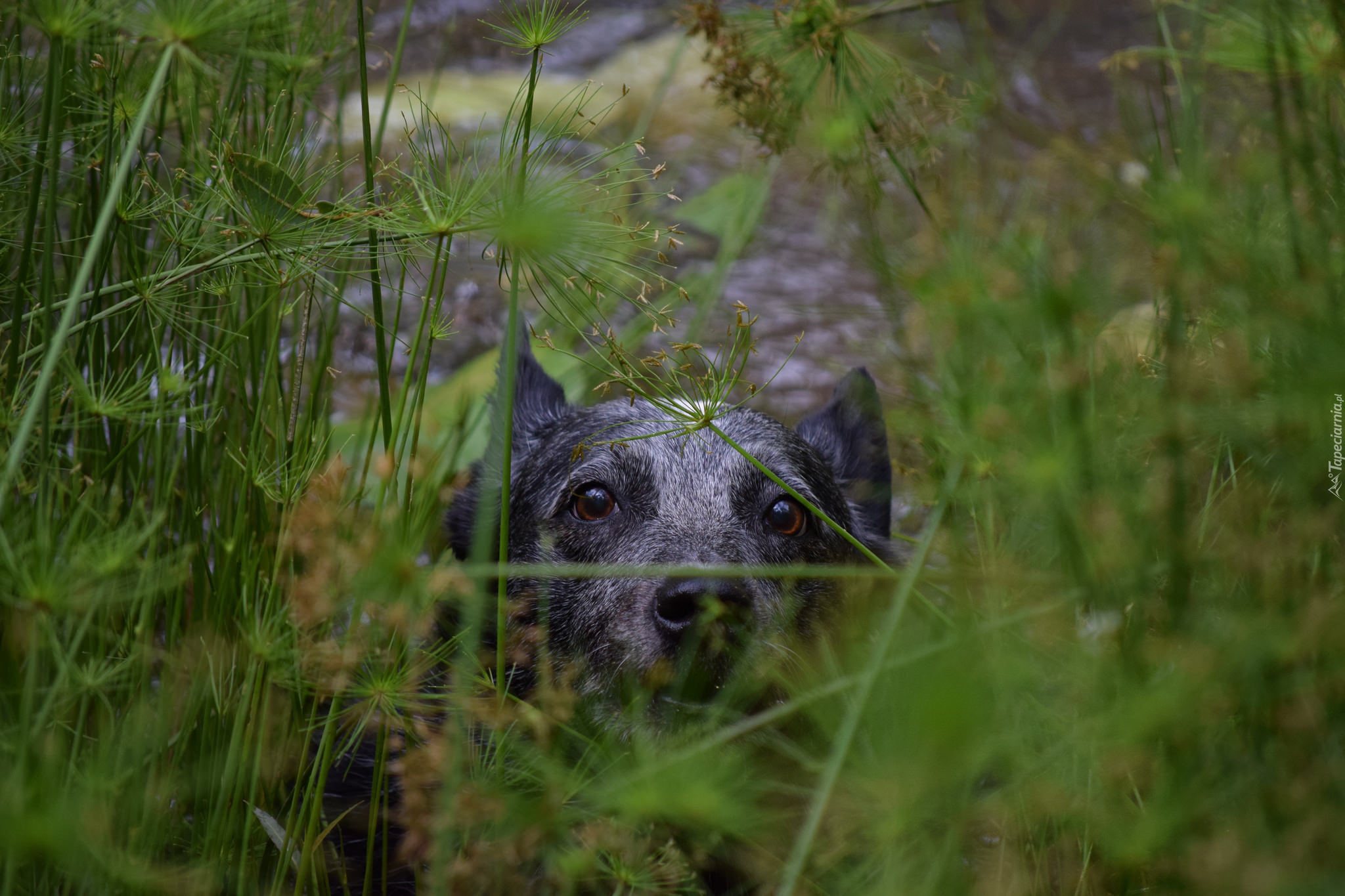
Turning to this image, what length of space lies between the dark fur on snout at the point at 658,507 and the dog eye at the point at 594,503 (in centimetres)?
2

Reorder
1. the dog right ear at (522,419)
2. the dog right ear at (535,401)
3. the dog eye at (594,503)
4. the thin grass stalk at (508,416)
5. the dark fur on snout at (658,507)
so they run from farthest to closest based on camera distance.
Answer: the dog right ear at (535,401), the dog right ear at (522,419), the dog eye at (594,503), the dark fur on snout at (658,507), the thin grass stalk at (508,416)

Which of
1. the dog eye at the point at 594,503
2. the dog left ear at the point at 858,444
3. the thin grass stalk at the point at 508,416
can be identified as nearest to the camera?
the thin grass stalk at the point at 508,416

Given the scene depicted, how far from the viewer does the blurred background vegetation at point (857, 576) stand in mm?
1505

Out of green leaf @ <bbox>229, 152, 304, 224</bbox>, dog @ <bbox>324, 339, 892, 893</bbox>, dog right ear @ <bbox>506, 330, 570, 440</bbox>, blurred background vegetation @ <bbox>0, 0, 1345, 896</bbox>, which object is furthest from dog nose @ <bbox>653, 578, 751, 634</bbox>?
dog right ear @ <bbox>506, 330, 570, 440</bbox>

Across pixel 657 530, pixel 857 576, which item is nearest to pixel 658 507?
pixel 657 530

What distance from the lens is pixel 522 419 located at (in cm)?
438

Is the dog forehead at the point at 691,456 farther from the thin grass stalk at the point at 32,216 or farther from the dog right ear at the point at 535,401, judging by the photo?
the thin grass stalk at the point at 32,216

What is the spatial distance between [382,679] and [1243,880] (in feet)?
4.43

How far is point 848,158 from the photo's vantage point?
268 cm

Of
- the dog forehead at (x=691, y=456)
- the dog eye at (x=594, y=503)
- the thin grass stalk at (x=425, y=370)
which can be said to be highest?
the thin grass stalk at (x=425, y=370)

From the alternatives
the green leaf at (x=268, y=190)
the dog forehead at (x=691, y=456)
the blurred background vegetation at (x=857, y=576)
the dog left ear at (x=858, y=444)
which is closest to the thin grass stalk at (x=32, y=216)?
the blurred background vegetation at (x=857, y=576)

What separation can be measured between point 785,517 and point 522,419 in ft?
4.35

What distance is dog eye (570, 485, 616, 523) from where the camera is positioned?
3.57 m

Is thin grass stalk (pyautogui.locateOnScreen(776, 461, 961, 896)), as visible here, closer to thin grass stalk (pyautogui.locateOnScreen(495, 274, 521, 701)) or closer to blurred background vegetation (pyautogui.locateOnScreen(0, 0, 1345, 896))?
blurred background vegetation (pyautogui.locateOnScreen(0, 0, 1345, 896))
